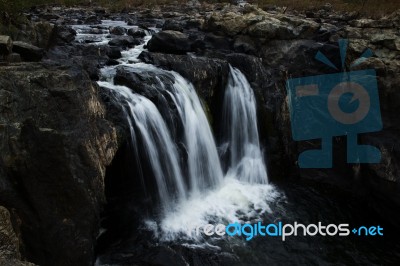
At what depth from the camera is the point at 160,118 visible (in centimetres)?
1021

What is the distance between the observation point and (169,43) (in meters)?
15.0

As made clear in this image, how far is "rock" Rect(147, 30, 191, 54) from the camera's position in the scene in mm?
14898

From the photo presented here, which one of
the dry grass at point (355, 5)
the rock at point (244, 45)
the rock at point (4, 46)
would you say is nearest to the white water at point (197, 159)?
the rock at point (4, 46)

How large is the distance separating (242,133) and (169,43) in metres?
5.09

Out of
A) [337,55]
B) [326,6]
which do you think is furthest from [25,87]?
[326,6]

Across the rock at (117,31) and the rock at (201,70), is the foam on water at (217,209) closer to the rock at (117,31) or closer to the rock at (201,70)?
the rock at (201,70)

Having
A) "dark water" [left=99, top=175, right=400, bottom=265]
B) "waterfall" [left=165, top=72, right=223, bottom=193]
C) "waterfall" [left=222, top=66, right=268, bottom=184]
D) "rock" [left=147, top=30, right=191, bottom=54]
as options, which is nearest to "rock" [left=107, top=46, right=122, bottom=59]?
"rock" [left=147, top=30, right=191, bottom=54]

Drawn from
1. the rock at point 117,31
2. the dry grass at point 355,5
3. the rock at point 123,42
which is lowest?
the rock at point 123,42

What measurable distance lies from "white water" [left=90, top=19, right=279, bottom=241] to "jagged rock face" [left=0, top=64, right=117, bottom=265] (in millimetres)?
2239

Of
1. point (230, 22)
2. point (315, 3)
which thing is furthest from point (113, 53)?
point (315, 3)

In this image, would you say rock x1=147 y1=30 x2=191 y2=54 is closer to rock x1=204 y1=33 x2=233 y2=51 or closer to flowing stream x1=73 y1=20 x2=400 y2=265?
rock x1=204 y1=33 x2=233 y2=51

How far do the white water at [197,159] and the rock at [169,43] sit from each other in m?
1.57

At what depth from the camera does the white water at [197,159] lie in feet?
31.7

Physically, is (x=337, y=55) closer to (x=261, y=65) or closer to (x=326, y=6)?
(x=261, y=65)
